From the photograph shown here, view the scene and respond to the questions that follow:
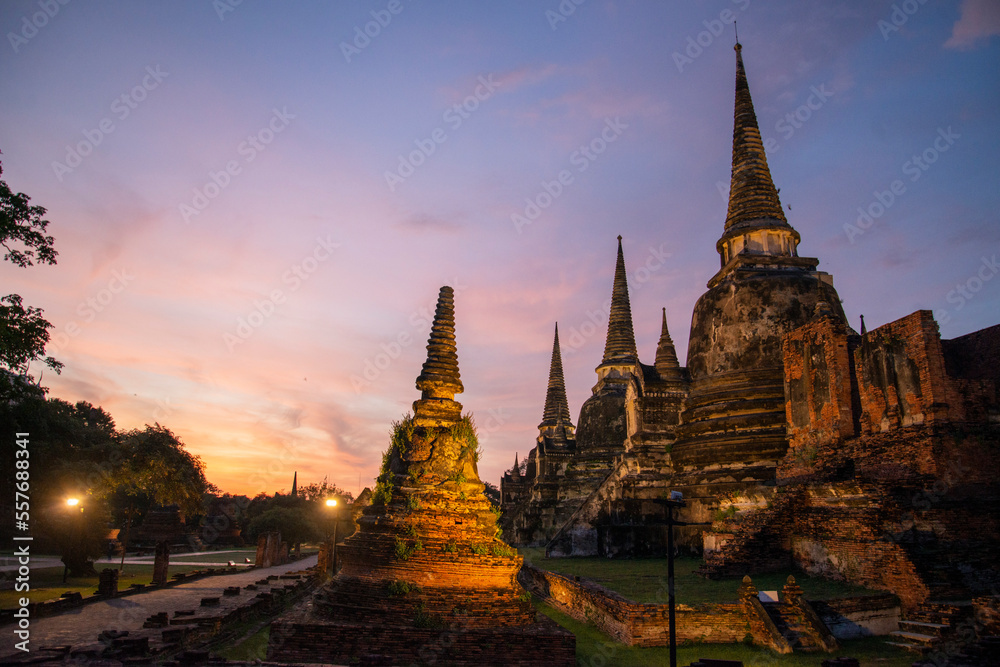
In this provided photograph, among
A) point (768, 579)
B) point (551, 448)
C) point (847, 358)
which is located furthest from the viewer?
point (551, 448)

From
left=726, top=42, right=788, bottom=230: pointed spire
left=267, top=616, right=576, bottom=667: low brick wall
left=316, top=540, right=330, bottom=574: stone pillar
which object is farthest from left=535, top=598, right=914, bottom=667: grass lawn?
left=726, top=42, right=788, bottom=230: pointed spire

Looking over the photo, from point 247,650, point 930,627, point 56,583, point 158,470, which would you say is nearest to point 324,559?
point 158,470

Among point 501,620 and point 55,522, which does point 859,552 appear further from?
point 55,522

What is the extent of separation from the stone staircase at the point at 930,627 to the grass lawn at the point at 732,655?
0.85ft

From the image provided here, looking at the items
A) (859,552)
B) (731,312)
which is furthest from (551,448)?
(859,552)

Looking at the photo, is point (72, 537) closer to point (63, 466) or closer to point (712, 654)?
point (63, 466)

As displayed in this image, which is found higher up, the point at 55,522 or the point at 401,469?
the point at 401,469

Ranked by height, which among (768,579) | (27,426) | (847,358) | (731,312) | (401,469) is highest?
(731,312)

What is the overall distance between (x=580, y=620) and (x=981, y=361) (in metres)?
12.3

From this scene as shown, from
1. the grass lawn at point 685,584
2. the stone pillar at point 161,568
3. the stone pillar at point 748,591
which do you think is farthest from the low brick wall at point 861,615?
the stone pillar at point 161,568

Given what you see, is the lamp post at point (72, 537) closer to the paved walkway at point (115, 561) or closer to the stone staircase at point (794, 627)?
the paved walkway at point (115, 561)

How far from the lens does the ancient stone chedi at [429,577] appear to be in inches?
394

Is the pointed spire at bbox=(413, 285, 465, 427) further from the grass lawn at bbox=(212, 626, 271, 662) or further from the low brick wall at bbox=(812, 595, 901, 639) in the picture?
the low brick wall at bbox=(812, 595, 901, 639)

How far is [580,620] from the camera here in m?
13.7
